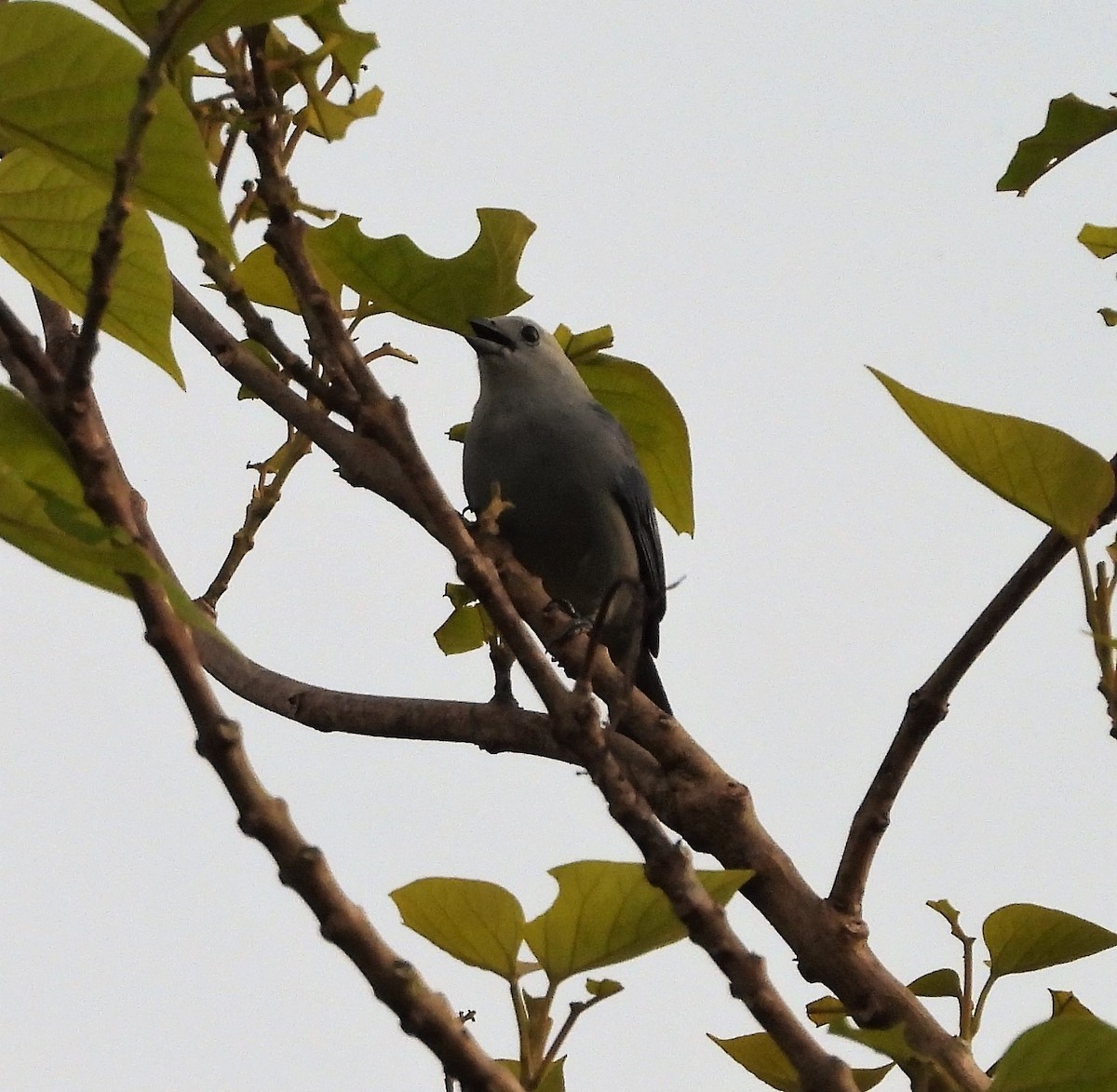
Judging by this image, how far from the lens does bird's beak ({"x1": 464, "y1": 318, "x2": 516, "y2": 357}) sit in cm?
490

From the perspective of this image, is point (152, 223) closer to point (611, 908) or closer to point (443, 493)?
point (443, 493)

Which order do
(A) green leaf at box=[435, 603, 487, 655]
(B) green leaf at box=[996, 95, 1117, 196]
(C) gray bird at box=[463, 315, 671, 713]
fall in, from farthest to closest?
1. (C) gray bird at box=[463, 315, 671, 713]
2. (A) green leaf at box=[435, 603, 487, 655]
3. (B) green leaf at box=[996, 95, 1117, 196]

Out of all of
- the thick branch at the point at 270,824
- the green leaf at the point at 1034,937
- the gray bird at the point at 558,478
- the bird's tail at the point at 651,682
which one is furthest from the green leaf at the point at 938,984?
the bird's tail at the point at 651,682

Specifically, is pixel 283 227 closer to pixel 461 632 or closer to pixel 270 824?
pixel 270 824

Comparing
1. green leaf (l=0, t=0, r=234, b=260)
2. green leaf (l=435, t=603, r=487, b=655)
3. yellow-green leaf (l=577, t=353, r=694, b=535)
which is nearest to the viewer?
green leaf (l=0, t=0, r=234, b=260)

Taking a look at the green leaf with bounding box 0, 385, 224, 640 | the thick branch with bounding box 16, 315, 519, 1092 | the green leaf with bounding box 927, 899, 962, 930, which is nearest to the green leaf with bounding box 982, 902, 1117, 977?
the green leaf with bounding box 927, 899, 962, 930

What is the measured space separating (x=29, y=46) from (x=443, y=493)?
56 cm

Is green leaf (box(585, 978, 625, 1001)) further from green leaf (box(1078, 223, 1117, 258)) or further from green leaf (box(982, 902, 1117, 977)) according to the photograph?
green leaf (box(1078, 223, 1117, 258))

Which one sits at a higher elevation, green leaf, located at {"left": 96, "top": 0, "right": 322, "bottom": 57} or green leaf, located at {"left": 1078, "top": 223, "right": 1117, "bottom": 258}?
green leaf, located at {"left": 1078, "top": 223, "right": 1117, "bottom": 258}

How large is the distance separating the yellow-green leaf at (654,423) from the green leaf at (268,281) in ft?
1.61

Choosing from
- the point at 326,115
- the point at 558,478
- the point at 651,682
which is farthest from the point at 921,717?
the point at 651,682

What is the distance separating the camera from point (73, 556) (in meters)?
1.12

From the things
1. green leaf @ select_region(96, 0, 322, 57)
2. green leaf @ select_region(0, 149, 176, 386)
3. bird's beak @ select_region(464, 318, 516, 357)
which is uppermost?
bird's beak @ select_region(464, 318, 516, 357)

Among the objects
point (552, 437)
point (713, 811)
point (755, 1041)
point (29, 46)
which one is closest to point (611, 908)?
point (755, 1041)
